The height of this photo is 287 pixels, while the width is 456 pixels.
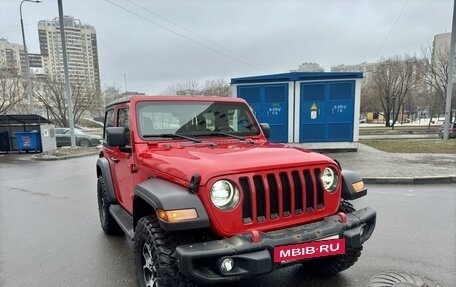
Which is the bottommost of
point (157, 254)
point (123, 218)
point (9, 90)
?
point (123, 218)

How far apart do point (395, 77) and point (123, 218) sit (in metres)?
40.8

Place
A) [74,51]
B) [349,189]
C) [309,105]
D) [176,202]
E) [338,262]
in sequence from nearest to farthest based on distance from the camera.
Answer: [176,202], [349,189], [338,262], [309,105], [74,51]

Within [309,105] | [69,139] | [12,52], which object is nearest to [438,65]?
[309,105]

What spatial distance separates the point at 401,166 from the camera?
9086 mm

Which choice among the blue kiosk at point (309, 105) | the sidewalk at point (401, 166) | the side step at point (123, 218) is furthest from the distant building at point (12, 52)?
the side step at point (123, 218)

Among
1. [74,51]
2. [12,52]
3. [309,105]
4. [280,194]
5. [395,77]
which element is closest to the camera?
[280,194]

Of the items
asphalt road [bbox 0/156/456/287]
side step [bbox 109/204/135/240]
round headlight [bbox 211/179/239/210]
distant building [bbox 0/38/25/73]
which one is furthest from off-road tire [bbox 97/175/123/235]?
distant building [bbox 0/38/25/73]

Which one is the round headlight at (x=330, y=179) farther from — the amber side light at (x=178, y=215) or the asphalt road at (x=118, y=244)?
the amber side light at (x=178, y=215)

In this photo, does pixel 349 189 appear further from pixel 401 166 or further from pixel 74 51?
pixel 74 51

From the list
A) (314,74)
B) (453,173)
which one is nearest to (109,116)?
(453,173)

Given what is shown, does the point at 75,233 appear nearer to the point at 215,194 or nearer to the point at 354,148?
the point at 215,194

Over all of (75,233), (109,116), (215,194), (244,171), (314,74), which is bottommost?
(75,233)

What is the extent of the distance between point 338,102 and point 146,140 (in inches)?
392

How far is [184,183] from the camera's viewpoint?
2475 mm
